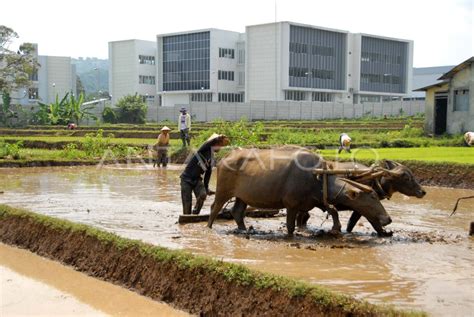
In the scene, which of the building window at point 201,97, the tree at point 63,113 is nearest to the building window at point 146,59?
the building window at point 201,97

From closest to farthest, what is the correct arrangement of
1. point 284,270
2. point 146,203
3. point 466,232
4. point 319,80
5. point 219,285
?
point 219,285
point 284,270
point 466,232
point 146,203
point 319,80

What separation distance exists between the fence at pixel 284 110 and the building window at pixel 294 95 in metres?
9.16

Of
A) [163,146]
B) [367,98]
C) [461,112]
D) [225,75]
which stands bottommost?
[163,146]

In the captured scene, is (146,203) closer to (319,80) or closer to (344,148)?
(344,148)

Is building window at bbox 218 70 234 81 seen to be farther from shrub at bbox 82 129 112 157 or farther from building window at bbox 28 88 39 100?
shrub at bbox 82 129 112 157

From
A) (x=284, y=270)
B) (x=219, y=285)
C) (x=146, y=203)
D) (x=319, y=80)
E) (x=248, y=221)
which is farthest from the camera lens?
(x=319, y=80)

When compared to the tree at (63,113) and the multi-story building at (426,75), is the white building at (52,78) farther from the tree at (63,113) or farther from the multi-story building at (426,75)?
the multi-story building at (426,75)

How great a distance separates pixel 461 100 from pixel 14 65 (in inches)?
1519

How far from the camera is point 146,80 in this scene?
85.4 meters

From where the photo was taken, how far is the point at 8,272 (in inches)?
344

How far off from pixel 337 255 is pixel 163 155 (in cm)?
1585

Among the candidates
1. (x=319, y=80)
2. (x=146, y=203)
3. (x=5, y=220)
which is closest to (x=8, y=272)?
(x=5, y=220)

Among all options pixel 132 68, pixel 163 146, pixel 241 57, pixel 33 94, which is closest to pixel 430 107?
pixel 163 146

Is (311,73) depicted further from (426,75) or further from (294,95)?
(426,75)
